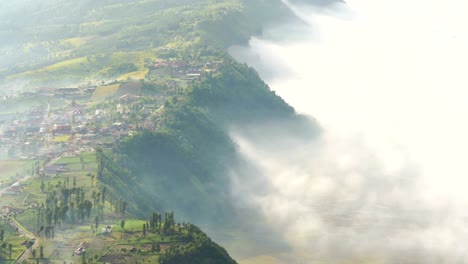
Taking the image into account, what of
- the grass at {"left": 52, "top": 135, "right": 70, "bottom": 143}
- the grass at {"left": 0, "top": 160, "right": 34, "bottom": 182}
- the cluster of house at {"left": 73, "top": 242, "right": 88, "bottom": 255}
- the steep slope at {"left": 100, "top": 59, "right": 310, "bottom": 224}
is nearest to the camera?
the cluster of house at {"left": 73, "top": 242, "right": 88, "bottom": 255}

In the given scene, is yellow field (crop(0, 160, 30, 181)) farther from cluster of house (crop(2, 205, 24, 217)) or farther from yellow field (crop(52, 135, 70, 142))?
cluster of house (crop(2, 205, 24, 217))

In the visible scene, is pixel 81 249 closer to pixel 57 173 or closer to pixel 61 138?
pixel 57 173

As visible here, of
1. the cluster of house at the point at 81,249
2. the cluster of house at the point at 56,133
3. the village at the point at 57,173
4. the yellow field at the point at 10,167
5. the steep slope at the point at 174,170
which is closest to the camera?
the cluster of house at the point at 81,249

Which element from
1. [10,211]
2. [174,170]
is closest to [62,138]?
[174,170]

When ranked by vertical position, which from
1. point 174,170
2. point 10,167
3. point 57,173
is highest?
point 174,170

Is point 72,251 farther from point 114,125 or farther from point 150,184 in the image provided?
point 114,125

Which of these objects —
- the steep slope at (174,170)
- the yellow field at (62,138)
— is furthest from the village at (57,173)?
the steep slope at (174,170)

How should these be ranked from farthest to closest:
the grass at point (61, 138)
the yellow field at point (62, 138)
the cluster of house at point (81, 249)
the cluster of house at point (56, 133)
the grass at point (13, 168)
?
the yellow field at point (62, 138)
the grass at point (61, 138)
the cluster of house at point (56, 133)
the grass at point (13, 168)
the cluster of house at point (81, 249)

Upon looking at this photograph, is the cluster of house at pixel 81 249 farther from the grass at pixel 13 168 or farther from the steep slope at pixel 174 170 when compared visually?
the grass at pixel 13 168

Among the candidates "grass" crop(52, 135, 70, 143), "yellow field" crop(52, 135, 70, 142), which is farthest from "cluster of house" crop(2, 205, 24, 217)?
"yellow field" crop(52, 135, 70, 142)

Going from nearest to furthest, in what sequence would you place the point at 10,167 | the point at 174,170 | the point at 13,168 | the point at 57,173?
the point at 57,173 < the point at 13,168 < the point at 10,167 < the point at 174,170

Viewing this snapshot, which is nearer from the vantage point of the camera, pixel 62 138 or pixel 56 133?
pixel 62 138

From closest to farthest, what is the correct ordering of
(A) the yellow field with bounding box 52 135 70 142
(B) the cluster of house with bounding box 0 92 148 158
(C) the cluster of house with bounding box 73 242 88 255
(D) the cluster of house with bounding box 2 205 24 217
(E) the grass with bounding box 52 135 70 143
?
(C) the cluster of house with bounding box 73 242 88 255 → (D) the cluster of house with bounding box 2 205 24 217 → (B) the cluster of house with bounding box 0 92 148 158 → (E) the grass with bounding box 52 135 70 143 → (A) the yellow field with bounding box 52 135 70 142
